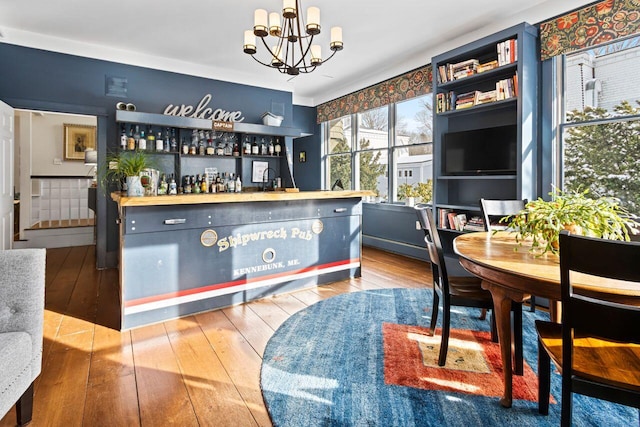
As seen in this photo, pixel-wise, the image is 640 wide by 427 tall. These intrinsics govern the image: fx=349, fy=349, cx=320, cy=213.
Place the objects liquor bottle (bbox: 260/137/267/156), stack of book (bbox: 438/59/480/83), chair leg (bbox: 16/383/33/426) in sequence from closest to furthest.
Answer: chair leg (bbox: 16/383/33/426) → stack of book (bbox: 438/59/480/83) → liquor bottle (bbox: 260/137/267/156)

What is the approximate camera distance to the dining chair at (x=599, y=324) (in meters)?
1.07

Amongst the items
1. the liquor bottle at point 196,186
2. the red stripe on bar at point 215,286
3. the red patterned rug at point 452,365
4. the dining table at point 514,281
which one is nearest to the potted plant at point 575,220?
→ the dining table at point 514,281

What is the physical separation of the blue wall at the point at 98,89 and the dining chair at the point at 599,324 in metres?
5.11

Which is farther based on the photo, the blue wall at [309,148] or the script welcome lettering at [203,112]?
the blue wall at [309,148]

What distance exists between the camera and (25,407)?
1.59m

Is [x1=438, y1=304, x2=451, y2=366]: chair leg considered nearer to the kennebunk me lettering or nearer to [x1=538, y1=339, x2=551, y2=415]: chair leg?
[x1=538, y1=339, x2=551, y2=415]: chair leg

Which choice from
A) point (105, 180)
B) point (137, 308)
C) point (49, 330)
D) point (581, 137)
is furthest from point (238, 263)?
point (581, 137)

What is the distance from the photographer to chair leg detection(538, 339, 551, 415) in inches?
62.5

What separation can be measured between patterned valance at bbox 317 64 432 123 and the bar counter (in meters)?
2.22

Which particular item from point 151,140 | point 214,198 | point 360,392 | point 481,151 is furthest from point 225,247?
point 481,151

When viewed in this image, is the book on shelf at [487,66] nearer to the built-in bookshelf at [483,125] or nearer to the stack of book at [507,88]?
the built-in bookshelf at [483,125]

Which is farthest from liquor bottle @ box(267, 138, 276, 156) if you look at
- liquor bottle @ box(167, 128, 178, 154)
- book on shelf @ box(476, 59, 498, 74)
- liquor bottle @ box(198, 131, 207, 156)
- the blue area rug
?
the blue area rug

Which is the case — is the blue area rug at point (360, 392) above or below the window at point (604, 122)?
below

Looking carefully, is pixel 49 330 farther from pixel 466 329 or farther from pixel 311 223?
pixel 466 329
